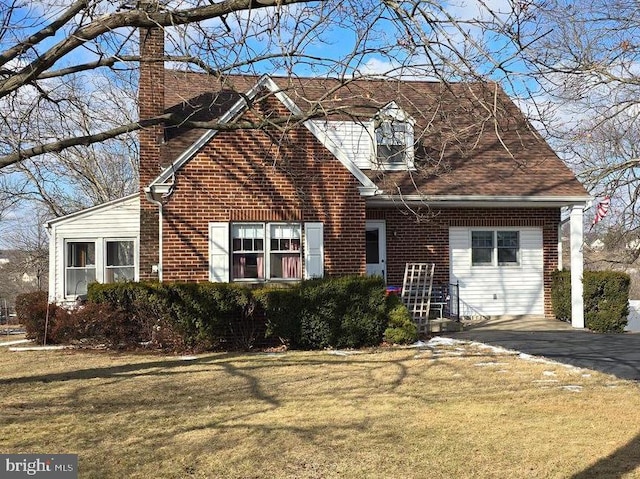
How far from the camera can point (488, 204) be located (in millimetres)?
16078

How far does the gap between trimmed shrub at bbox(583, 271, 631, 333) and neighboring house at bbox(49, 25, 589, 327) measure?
43 centimetres

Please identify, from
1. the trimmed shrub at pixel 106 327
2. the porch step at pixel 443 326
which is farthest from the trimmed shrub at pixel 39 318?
the porch step at pixel 443 326

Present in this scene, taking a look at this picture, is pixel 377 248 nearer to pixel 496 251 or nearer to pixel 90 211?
pixel 496 251

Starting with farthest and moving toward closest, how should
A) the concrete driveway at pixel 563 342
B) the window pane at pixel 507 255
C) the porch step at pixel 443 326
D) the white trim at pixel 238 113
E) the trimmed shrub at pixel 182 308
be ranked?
the window pane at pixel 507 255 < the porch step at pixel 443 326 < the white trim at pixel 238 113 < the trimmed shrub at pixel 182 308 < the concrete driveway at pixel 563 342

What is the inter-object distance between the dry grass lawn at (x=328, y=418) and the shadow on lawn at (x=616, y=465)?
0.02m

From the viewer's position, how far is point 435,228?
54.4 ft

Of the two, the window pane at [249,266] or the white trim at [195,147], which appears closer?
the white trim at [195,147]

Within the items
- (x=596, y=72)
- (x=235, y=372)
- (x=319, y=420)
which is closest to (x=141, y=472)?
(x=319, y=420)

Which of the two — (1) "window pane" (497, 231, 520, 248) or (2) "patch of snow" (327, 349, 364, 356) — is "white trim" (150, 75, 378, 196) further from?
(1) "window pane" (497, 231, 520, 248)

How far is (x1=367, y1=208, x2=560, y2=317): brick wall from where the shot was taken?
53.8ft

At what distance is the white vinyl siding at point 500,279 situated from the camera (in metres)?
16.8

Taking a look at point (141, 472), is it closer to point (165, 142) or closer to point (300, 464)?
point (300, 464)

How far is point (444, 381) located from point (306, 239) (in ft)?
19.6
